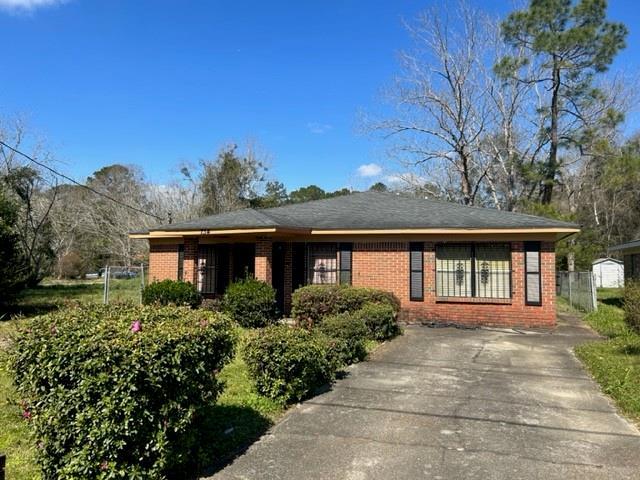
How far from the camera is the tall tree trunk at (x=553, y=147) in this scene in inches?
998

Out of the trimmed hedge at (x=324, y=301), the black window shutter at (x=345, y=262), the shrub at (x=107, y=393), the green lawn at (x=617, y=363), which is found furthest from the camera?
the black window shutter at (x=345, y=262)

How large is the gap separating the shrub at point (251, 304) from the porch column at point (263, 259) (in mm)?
585

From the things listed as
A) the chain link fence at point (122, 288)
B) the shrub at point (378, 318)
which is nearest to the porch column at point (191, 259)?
the chain link fence at point (122, 288)

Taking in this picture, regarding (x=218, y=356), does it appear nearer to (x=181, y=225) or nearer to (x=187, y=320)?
(x=187, y=320)

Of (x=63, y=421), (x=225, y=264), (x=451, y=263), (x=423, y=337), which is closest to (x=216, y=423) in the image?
(x=63, y=421)

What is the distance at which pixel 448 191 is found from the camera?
102ft

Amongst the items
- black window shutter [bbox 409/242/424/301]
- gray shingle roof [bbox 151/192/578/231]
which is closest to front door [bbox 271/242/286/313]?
gray shingle roof [bbox 151/192/578/231]

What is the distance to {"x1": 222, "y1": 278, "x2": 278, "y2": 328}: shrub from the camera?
37.1 ft

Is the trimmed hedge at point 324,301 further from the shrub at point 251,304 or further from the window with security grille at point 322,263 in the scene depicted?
the window with security grille at point 322,263

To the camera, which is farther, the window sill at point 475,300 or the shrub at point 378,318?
the window sill at point 475,300

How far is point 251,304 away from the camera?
37.1 feet

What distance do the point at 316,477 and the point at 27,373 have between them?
222 cm

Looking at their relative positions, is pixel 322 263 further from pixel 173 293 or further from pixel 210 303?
pixel 173 293

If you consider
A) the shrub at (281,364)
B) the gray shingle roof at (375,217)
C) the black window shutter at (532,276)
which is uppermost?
the gray shingle roof at (375,217)
